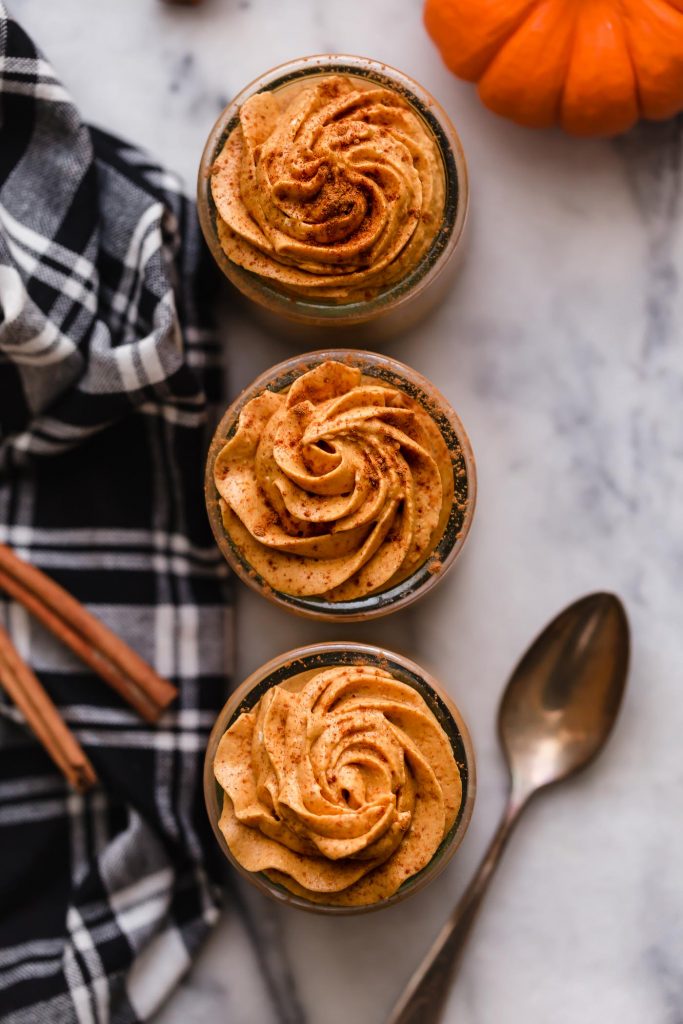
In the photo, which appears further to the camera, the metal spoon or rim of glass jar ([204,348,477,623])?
the metal spoon

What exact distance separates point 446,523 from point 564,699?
40 cm

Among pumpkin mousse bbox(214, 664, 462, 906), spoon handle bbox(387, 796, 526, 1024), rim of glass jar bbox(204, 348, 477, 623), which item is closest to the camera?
pumpkin mousse bbox(214, 664, 462, 906)

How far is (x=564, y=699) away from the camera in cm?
172

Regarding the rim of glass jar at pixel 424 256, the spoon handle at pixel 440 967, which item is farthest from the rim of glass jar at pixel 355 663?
the rim of glass jar at pixel 424 256

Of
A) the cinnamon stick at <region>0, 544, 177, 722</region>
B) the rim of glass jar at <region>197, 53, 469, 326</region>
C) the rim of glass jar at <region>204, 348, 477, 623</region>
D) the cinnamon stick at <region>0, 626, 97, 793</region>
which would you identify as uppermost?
→ the rim of glass jar at <region>197, 53, 469, 326</region>

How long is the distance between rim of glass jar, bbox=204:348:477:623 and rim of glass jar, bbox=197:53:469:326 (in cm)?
7

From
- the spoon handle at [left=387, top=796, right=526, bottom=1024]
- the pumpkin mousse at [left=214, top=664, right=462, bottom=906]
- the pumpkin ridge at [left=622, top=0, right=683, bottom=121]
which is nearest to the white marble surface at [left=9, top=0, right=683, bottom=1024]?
the spoon handle at [left=387, top=796, right=526, bottom=1024]

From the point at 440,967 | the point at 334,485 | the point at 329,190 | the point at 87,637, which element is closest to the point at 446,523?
the point at 334,485

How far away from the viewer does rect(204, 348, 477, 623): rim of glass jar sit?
1560mm

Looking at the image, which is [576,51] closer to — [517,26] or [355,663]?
[517,26]

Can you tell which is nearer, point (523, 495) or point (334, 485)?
point (334, 485)

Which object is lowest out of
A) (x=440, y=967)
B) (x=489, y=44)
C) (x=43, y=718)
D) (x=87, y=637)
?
(x=440, y=967)

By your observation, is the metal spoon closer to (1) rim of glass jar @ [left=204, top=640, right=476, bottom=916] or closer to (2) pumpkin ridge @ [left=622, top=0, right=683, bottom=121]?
(1) rim of glass jar @ [left=204, top=640, right=476, bottom=916]

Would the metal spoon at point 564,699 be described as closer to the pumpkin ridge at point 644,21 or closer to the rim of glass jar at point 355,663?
the rim of glass jar at point 355,663
